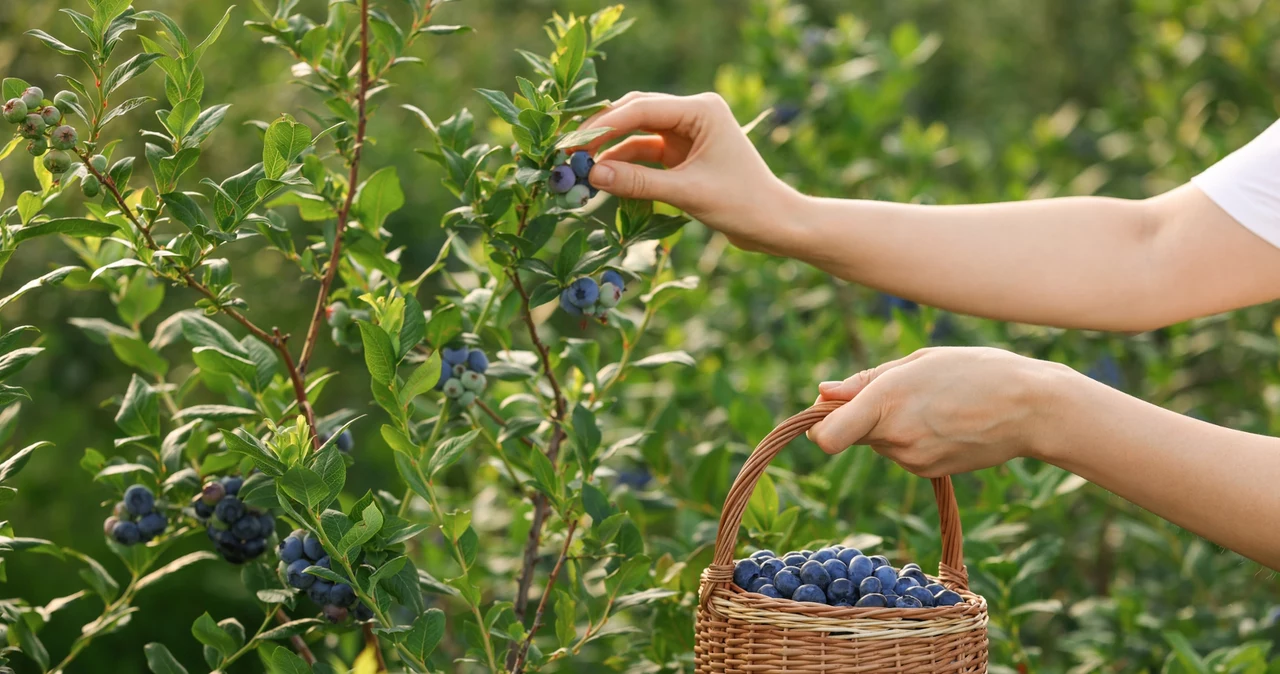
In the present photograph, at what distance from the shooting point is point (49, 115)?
3.66 ft

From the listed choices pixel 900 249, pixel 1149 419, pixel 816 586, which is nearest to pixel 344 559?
pixel 816 586

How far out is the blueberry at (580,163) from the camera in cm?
133

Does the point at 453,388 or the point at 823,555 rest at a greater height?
the point at 453,388

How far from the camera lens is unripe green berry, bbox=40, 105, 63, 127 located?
3.66 ft

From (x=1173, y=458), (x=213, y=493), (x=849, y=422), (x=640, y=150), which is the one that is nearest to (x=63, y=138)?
(x=213, y=493)

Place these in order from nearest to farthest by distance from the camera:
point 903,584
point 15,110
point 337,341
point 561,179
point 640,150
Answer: point 15,110
point 903,584
point 561,179
point 337,341
point 640,150

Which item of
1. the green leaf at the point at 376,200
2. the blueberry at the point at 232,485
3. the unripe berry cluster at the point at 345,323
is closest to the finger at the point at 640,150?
the green leaf at the point at 376,200

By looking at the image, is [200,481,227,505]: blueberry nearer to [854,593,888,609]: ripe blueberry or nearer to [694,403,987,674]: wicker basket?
[694,403,987,674]: wicker basket

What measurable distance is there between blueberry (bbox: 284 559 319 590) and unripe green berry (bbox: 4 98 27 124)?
19.9 inches

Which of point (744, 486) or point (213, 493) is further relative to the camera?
point (213, 493)

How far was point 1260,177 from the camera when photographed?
159 centimetres

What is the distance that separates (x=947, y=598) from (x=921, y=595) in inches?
1.8

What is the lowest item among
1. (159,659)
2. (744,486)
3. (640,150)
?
(159,659)

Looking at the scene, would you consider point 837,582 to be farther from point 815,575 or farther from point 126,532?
point 126,532
